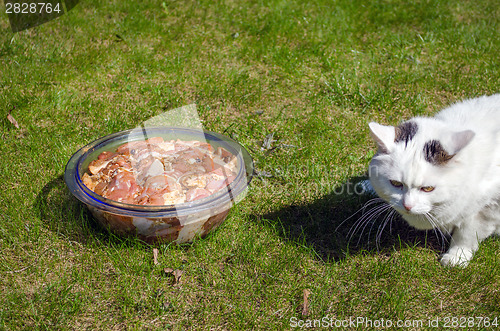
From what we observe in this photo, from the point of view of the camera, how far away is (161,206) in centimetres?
219

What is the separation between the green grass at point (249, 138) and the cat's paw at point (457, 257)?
4cm

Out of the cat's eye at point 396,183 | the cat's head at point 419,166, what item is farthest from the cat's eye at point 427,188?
the cat's eye at point 396,183

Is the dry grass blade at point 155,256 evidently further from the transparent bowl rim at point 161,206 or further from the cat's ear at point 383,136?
the cat's ear at point 383,136

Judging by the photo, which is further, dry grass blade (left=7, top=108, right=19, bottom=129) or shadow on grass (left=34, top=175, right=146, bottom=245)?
dry grass blade (left=7, top=108, right=19, bottom=129)

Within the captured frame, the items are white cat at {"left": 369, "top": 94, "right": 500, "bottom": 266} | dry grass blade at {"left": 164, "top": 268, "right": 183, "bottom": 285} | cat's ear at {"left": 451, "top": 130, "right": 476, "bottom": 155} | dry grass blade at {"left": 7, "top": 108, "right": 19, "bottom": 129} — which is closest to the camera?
cat's ear at {"left": 451, "top": 130, "right": 476, "bottom": 155}

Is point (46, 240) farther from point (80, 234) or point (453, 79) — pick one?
point (453, 79)

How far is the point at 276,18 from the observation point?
466 cm

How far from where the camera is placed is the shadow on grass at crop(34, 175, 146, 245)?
2523mm

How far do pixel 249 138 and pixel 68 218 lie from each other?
4.83 feet

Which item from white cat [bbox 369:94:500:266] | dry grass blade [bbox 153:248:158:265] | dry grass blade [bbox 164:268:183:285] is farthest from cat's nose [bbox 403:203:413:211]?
dry grass blade [bbox 153:248:158:265]

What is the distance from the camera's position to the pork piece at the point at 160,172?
2344 millimetres

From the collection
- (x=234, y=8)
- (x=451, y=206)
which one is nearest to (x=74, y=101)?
(x=234, y=8)

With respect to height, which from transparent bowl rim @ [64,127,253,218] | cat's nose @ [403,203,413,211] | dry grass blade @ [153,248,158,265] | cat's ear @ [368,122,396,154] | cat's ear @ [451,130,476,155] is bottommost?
dry grass blade @ [153,248,158,265]

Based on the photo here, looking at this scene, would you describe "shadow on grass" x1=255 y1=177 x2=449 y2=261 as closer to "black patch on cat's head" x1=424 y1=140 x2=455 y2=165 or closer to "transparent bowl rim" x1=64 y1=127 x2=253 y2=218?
"transparent bowl rim" x1=64 y1=127 x2=253 y2=218
